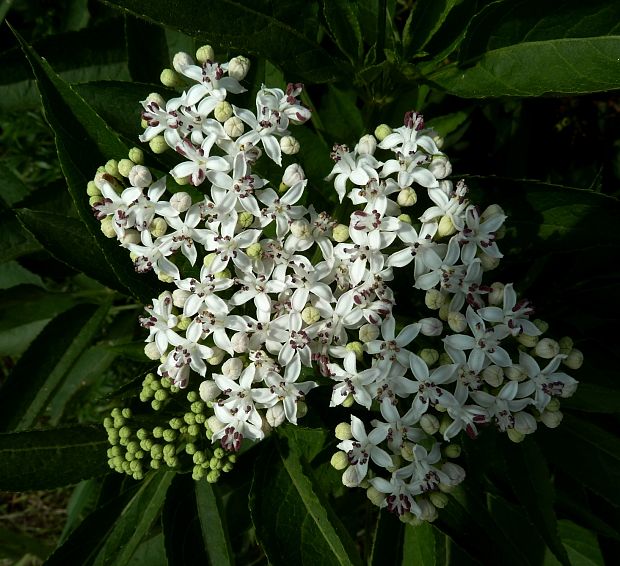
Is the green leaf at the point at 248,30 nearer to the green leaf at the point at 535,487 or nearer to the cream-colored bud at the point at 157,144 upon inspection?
the cream-colored bud at the point at 157,144

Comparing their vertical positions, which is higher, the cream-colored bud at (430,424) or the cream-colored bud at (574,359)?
the cream-colored bud at (430,424)

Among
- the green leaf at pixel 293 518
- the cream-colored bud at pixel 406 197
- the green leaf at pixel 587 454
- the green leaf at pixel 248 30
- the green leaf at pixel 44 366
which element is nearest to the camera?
the green leaf at pixel 248 30

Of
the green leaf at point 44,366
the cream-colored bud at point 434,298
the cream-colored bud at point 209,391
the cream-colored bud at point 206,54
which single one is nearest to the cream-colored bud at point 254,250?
the cream-colored bud at point 209,391

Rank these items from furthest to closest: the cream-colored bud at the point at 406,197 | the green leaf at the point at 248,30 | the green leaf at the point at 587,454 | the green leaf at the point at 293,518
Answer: the green leaf at the point at 587,454
the cream-colored bud at the point at 406,197
the green leaf at the point at 293,518
the green leaf at the point at 248,30

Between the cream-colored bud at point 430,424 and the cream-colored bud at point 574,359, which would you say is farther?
the cream-colored bud at point 574,359

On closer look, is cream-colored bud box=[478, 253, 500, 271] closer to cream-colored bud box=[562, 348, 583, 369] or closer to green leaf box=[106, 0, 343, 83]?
cream-colored bud box=[562, 348, 583, 369]
